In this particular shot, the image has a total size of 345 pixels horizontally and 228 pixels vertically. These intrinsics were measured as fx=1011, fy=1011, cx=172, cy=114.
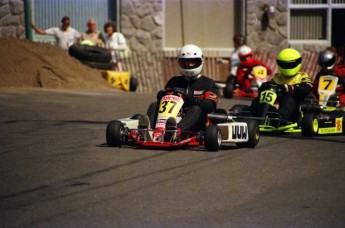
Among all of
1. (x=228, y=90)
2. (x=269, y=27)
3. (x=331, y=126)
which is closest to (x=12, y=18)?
(x=269, y=27)

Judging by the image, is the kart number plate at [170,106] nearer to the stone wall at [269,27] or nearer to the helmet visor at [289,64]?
the helmet visor at [289,64]

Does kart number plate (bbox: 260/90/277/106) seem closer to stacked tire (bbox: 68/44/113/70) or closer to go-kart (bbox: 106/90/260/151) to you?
go-kart (bbox: 106/90/260/151)

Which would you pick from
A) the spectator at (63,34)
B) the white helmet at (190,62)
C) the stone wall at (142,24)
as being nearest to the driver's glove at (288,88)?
the white helmet at (190,62)

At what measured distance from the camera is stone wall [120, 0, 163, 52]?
78.5 feet

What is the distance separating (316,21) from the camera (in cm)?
2455

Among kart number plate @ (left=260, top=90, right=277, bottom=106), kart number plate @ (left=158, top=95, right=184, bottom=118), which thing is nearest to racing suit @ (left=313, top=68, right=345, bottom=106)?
kart number plate @ (left=260, top=90, right=277, bottom=106)

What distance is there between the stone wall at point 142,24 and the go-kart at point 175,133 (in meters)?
12.8

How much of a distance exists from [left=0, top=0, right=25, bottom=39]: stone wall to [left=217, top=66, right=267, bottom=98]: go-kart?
18.5ft

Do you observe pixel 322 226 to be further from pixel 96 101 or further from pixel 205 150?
pixel 96 101

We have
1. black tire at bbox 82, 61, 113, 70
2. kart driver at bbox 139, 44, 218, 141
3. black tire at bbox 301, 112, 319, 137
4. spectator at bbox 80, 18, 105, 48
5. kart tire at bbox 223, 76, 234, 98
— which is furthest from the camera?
spectator at bbox 80, 18, 105, 48

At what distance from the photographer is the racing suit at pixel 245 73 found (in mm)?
21125

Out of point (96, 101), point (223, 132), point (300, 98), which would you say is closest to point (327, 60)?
point (300, 98)

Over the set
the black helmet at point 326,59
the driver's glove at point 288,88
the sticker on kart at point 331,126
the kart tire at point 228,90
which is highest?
the black helmet at point 326,59

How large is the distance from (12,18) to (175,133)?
552 inches
